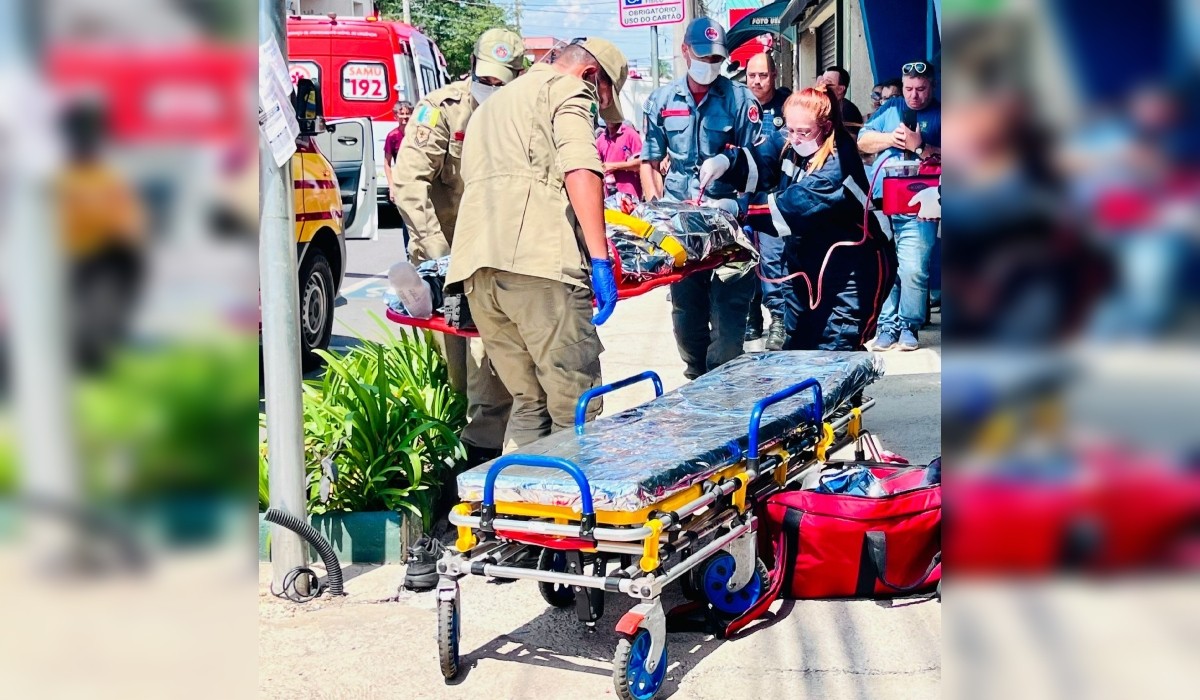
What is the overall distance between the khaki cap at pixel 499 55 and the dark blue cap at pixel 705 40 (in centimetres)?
190

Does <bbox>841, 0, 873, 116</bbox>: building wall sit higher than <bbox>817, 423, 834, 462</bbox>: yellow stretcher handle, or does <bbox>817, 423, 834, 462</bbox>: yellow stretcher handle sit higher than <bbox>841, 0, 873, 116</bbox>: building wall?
<bbox>841, 0, 873, 116</bbox>: building wall

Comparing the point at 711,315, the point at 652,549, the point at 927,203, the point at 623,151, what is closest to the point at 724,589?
the point at 652,549

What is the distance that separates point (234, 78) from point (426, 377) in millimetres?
4778

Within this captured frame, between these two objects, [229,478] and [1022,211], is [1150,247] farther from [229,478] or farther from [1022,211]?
[229,478]

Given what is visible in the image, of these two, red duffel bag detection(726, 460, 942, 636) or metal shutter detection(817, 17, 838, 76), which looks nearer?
red duffel bag detection(726, 460, 942, 636)

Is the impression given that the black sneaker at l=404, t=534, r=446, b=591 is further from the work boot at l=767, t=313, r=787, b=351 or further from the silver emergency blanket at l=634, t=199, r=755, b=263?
the work boot at l=767, t=313, r=787, b=351

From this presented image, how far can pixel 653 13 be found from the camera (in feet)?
39.7

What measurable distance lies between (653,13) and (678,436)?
890 cm

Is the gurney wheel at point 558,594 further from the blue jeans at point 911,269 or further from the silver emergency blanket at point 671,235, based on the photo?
the blue jeans at point 911,269

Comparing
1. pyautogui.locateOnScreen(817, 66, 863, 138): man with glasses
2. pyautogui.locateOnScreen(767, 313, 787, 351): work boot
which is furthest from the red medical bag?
pyautogui.locateOnScreen(817, 66, 863, 138): man with glasses

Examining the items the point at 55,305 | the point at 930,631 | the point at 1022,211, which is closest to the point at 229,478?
the point at 55,305

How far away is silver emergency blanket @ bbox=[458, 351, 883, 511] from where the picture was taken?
346cm

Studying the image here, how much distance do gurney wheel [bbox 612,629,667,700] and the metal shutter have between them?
14.8 metres

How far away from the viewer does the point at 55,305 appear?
850 mm
